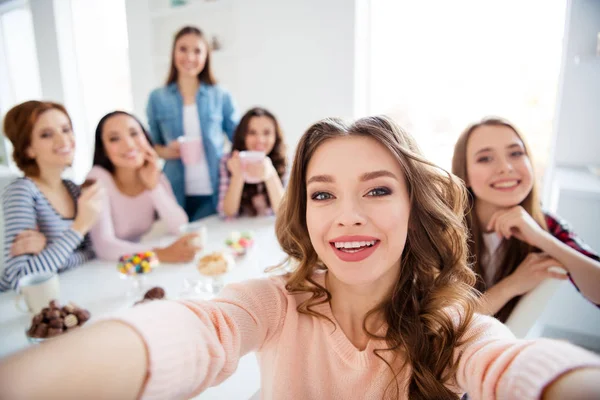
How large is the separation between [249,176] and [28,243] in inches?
22.6

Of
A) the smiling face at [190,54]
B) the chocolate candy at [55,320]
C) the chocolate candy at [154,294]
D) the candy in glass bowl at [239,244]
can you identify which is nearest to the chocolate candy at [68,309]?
the chocolate candy at [55,320]

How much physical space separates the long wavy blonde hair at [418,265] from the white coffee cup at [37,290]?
39 cm

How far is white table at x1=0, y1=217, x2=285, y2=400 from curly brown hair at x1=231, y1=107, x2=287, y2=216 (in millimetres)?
210

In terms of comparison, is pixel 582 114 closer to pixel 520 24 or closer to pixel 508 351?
pixel 520 24

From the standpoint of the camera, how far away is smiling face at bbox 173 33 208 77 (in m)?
1.15

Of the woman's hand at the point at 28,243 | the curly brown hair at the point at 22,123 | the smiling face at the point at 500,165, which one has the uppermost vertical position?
the curly brown hair at the point at 22,123

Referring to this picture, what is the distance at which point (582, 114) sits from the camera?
103cm

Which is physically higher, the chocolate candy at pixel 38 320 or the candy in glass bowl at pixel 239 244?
the chocolate candy at pixel 38 320

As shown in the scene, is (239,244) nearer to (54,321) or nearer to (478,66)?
(54,321)

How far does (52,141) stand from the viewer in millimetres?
607

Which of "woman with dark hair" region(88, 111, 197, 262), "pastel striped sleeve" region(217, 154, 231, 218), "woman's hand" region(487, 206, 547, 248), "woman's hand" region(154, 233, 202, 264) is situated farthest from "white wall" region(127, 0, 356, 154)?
"woman's hand" region(487, 206, 547, 248)

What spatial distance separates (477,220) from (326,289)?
0.37 meters

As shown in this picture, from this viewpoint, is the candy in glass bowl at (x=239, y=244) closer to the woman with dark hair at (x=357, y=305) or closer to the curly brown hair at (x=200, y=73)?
the woman with dark hair at (x=357, y=305)

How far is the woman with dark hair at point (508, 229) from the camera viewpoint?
595 mm
